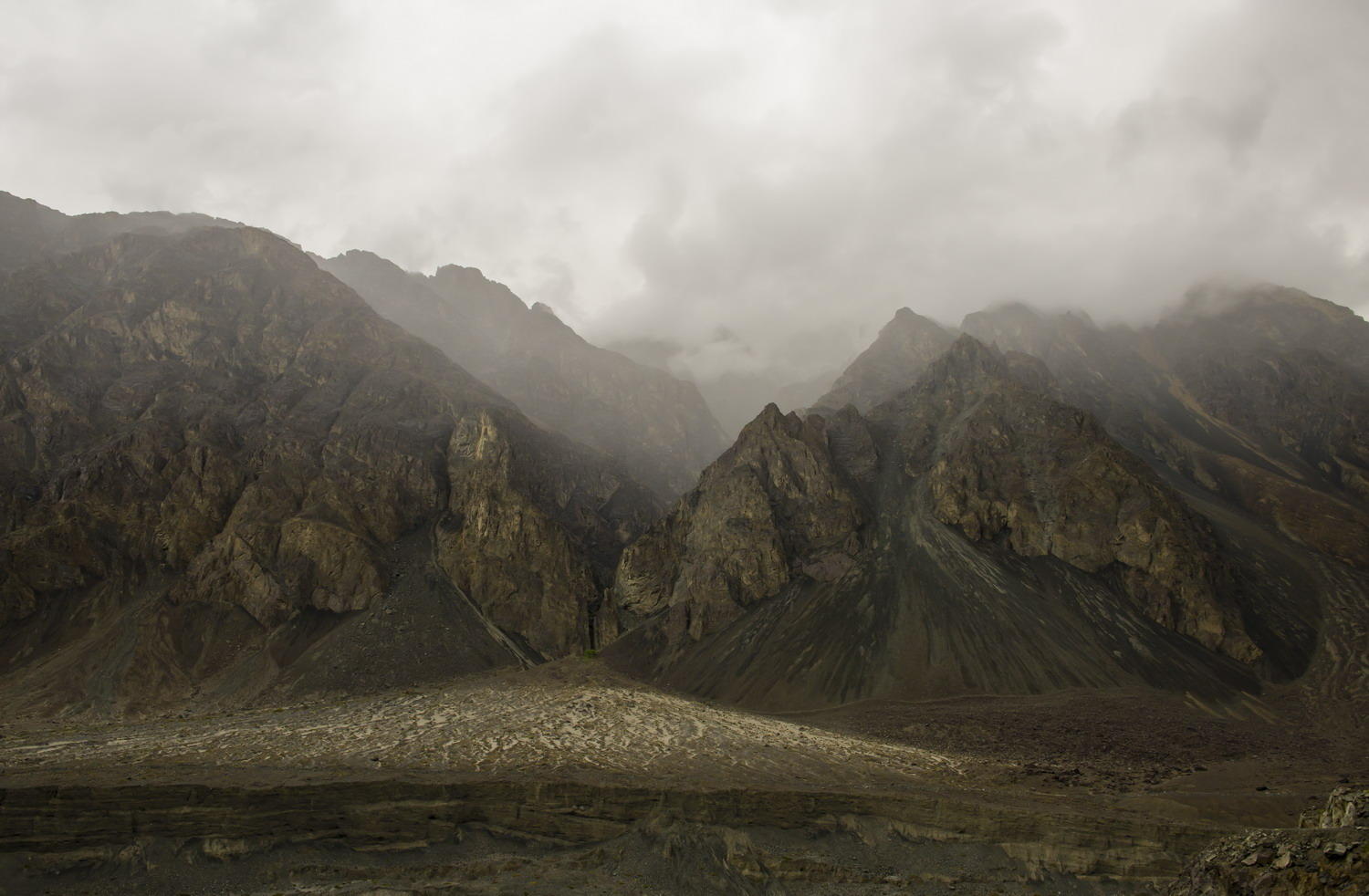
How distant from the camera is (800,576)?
121 metres

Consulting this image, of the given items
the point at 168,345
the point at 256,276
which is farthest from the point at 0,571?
the point at 256,276

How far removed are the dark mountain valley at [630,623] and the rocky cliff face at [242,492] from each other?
79 centimetres

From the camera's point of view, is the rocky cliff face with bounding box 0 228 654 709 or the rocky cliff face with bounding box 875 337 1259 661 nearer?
the rocky cliff face with bounding box 875 337 1259 661

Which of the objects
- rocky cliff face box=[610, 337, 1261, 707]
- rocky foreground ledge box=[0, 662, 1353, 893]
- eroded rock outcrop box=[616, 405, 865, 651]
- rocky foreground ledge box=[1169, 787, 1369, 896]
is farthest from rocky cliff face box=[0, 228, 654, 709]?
rocky foreground ledge box=[1169, 787, 1369, 896]

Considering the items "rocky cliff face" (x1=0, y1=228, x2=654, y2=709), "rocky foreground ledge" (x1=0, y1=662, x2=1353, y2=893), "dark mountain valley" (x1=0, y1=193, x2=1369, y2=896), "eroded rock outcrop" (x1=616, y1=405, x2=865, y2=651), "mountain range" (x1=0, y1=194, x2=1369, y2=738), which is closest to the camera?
"rocky foreground ledge" (x1=0, y1=662, x2=1353, y2=893)

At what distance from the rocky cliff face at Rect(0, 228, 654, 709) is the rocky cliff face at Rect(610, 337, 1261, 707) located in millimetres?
28516

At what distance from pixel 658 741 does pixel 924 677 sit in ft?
171

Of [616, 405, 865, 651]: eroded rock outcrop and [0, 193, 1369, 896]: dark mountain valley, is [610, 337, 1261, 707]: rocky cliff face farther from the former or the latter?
[0, 193, 1369, 896]: dark mountain valley

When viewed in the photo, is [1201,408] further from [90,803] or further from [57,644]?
[57,644]

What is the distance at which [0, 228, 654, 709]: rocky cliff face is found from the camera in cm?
10812

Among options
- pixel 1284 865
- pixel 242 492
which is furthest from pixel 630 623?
pixel 1284 865

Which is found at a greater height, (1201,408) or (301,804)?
(1201,408)

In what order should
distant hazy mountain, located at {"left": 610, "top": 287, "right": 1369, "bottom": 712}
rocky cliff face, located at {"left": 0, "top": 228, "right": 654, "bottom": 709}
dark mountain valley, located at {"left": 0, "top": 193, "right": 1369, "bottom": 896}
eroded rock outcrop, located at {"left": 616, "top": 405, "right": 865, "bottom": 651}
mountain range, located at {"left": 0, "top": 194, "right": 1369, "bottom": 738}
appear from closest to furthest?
dark mountain valley, located at {"left": 0, "top": 193, "right": 1369, "bottom": 896}, distant hazy mountain, located at {"left": 610, "top": 287, "right": 1369, "bottom": 712}, mountain range, located at {"left": 0, "top": 194, "right": 1369, "bottom": 738}, rocky cliff face, located at {"left": 0, "top": 228, "right": 654, "bottom": 709}, eroded rock outcrop, located at {"left": 616, "top": 405, "right": 865, "bottom": 651}

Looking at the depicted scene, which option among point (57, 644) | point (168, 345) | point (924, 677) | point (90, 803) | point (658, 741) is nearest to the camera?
point (90, 803)
